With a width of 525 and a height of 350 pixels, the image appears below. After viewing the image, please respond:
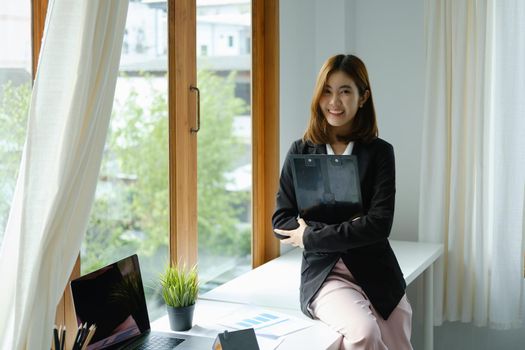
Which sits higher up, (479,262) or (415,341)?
(479,262)

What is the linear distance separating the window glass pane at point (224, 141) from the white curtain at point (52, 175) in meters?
1.06

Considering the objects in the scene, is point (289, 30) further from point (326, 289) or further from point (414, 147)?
point (326, 289)

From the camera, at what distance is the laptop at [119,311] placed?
67.4 inches

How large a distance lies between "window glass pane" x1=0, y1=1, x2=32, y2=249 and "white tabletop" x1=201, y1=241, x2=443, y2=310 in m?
0.93

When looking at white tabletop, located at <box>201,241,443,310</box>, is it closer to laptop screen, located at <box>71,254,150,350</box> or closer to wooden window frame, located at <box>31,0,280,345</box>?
wooden window frame, located at <box>31,0,280,345</box>

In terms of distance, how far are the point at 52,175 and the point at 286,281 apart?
1312mm

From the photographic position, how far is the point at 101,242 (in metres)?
1.96

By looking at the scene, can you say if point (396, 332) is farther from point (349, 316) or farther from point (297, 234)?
point (297, 234)

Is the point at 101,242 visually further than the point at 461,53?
No

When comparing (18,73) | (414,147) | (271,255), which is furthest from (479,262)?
(18,73)

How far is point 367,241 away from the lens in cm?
191

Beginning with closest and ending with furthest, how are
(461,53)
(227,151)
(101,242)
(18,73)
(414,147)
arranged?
1. (18,73)
2. (101,242)
3. (227,151)
4. (461,53)
5. (414,147)

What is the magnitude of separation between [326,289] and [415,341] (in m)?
1.29

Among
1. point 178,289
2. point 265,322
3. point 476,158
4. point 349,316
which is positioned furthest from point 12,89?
point 476,158
